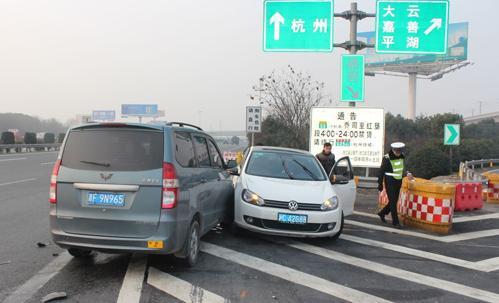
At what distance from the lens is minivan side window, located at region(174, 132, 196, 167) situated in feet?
18.1

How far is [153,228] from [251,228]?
2485mm

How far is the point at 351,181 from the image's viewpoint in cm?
930

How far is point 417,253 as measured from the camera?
23.4 feet

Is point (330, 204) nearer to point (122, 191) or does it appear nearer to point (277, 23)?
point (122, 191)

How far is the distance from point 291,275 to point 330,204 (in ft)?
6.58

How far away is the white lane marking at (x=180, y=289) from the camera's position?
4664 mm

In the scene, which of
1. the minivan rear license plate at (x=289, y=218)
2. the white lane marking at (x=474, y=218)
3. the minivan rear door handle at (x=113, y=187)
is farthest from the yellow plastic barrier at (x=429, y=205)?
the minivan rear door handle at (x=113, y=187)

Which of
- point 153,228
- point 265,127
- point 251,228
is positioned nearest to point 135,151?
point 153,228

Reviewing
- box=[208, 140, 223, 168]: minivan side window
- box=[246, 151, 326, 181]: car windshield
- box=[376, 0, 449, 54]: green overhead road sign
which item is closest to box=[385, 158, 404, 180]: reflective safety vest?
box=[246, 151, 326, 181]: car windshield

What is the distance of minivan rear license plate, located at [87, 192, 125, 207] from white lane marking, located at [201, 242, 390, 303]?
75.9 inches

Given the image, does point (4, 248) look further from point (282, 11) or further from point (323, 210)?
point (282, 11)

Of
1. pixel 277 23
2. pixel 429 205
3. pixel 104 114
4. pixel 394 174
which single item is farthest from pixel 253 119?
pixel 104 114

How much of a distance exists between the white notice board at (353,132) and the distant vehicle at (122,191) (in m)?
11.0

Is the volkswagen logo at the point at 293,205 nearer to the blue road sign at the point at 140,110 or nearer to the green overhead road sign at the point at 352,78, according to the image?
the green overhead road sign at the point at 352,78
